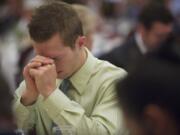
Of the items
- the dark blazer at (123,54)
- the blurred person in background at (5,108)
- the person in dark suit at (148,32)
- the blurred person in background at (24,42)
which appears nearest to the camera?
the blurred person in background at (5,108)

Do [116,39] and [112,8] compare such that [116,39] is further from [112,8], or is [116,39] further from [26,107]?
[26,107]

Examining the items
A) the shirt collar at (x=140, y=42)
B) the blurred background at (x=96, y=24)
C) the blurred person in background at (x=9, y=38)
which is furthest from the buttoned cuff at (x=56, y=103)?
the shirt collar at (x=140, y=42)

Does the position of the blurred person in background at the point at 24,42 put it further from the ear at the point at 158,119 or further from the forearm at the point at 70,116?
the ear at the point at 158,119

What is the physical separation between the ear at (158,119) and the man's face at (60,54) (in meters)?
1.61

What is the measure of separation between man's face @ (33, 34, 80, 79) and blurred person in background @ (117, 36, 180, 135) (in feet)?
5.04

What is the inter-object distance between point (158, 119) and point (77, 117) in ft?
4.71

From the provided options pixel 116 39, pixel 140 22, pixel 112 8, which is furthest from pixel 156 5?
pixel 112 8

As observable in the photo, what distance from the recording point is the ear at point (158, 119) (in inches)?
86.0

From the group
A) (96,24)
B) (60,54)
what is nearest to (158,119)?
(60,54)

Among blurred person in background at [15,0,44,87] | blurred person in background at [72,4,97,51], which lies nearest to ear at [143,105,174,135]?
blurred person in background at [15,0,44,87]

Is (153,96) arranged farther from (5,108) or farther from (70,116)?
(70,116)

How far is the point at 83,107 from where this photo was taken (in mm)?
3771

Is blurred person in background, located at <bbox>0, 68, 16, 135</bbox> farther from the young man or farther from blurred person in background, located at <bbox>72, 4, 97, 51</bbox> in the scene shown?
blurred person in background, located at <bbox>72, 4, 97, 51</bbox>

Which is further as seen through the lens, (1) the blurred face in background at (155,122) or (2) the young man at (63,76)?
(2) the young man at (63,76)
